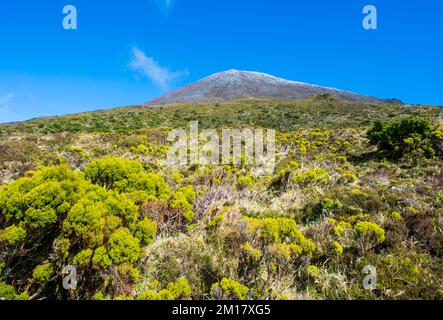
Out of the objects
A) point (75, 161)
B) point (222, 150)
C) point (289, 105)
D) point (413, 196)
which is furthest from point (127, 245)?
point (289, 105)

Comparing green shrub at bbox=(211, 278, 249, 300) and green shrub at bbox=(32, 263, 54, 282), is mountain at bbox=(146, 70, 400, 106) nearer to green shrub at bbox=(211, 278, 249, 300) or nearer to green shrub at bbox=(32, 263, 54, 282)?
green shrub at bbox=(32, 263, 54, 282)

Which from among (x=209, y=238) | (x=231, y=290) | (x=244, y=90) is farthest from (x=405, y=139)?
(x=244, y=90)

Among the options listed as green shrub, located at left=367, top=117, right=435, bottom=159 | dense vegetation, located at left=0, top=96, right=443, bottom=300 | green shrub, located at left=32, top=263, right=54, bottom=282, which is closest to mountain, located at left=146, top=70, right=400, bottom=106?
green shrub, located at left=367, top=117, right=435, bottom=159

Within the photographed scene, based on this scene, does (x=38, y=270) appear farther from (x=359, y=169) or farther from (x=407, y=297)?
(x=359, y=169)

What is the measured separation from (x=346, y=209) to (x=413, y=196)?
91.2 inches

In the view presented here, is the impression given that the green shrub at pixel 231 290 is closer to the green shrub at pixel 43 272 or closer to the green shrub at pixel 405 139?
the green shrub at pixel 43 272

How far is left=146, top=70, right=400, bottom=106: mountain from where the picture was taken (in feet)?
241

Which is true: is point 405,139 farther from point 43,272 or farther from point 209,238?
point 43,272

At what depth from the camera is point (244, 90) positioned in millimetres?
80938

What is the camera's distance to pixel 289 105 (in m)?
43.1

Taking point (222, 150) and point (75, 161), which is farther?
point (222, 150)

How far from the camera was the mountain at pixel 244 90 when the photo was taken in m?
73.3

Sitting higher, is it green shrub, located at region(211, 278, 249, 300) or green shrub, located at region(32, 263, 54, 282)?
green shrub, located at region(32, 263, 54, 282)

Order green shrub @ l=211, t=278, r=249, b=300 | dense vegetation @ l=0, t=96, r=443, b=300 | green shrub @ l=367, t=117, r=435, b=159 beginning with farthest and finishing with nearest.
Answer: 1. green shrub @ l=367, t=117, r=435, b=159
2. dense vegetation @ l=0, t=96, r=443, b=300
3. green shrub @ l=211, t=278, r=249, b=300
